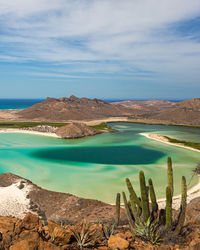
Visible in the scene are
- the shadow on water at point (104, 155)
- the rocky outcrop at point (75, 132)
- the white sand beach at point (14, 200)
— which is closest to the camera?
the white sand beach at point (14, 200)

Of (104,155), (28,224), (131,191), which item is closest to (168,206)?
(131,191)

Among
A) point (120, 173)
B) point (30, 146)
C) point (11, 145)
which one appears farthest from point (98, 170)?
point (11, 145)

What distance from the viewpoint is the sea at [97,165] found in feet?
67.8

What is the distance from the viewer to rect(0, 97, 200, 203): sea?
67.8ft

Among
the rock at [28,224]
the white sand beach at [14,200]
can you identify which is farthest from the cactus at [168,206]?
the white sand beach at [14,200]

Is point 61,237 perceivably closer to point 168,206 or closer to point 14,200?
point 168,206

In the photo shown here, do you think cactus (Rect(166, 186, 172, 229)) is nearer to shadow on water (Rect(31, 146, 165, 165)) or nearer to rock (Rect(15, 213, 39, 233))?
rock (Rect(15, 213, 39, 233))

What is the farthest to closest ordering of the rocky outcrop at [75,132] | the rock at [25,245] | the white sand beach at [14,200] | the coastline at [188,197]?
the rocky outcrop at [75,132] → the coastline at [188,197] → the white sand beach at [14,200] → the rock at [25,245]

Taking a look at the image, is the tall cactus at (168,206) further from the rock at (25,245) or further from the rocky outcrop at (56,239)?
the rock at (25,245)

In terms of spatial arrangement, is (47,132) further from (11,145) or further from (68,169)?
(68,169)

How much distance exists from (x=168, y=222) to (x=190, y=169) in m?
21.1

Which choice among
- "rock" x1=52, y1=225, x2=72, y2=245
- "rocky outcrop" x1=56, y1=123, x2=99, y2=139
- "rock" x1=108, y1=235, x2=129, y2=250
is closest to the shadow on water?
"rocky outcrop" x1=56, y1=123, x2=99, y2=139

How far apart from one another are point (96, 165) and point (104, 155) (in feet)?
18.3

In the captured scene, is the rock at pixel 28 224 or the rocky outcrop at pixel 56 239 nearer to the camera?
the rocky outcrop at pixel 56 239
